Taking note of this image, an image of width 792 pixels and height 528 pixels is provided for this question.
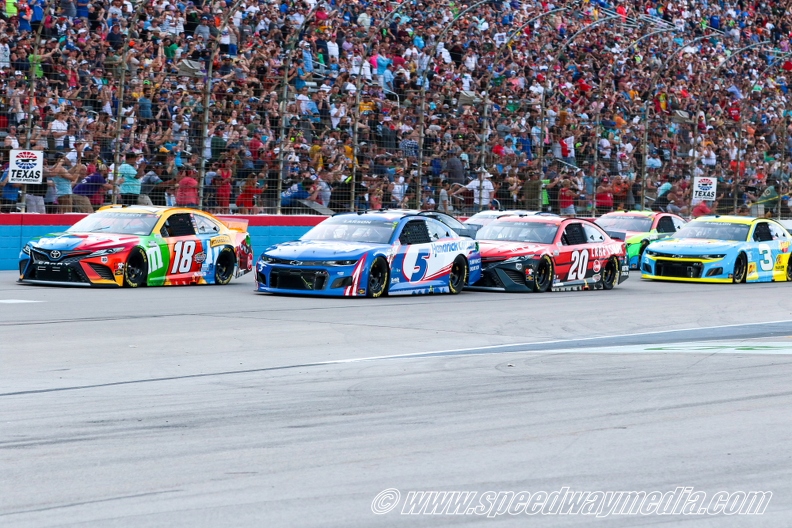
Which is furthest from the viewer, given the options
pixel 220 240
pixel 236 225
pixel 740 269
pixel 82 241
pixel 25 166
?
pixel 740 269

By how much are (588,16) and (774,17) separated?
458 inches

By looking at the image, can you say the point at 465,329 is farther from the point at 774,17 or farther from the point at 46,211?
the point at 774,17

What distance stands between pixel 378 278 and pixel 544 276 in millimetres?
3515

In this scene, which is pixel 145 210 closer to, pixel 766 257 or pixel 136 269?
pixel 136 269

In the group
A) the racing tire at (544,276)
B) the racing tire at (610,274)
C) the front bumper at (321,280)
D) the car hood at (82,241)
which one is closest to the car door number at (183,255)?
the car hood at (82,241)

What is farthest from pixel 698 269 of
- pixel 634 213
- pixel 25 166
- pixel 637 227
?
pixel 25 166

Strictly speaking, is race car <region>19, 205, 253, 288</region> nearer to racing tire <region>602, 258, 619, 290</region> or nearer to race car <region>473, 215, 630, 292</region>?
race car <region>473, 215, 630, 292</region>

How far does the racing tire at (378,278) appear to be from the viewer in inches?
700

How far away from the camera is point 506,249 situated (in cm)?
2023

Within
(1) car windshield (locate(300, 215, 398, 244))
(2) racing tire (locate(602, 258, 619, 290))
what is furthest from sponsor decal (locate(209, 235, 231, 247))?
(2) racing tire (locate(602, 258, 619, 290))

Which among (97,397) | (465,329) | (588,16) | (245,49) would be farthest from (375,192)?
(97,397)

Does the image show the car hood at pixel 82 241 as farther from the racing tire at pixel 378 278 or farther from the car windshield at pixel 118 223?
the racing tire at pixel 378 278

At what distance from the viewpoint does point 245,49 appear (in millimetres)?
24406

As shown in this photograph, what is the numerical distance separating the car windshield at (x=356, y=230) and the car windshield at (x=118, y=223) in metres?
2.40
